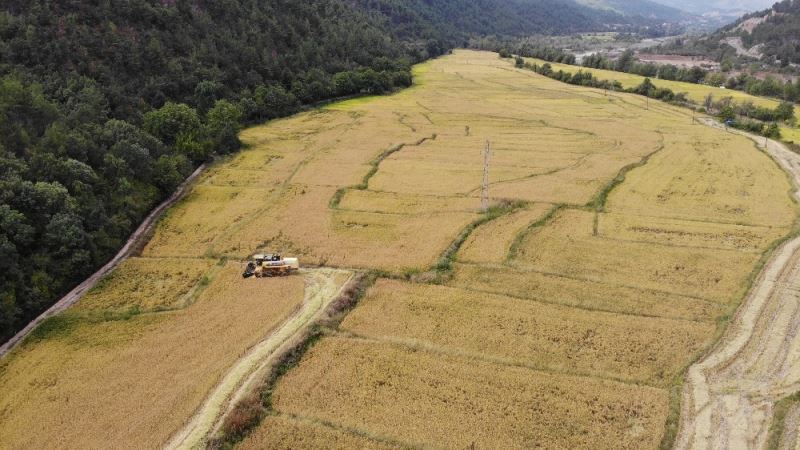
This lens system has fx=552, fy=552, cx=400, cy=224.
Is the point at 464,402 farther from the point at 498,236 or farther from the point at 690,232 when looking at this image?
the point at 690,232

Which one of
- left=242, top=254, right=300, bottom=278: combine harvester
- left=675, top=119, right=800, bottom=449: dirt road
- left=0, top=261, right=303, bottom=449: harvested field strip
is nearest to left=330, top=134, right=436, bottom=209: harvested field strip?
left=242, top=254, right=300, bottom=278: combine harvester

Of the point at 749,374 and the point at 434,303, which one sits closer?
the point at 749,374

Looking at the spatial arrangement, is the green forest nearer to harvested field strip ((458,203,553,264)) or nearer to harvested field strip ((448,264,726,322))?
harvested field strip ((458,203,553,264))

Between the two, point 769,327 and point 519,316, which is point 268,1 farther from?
point 769,327

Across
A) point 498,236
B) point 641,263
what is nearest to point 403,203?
point 498,236

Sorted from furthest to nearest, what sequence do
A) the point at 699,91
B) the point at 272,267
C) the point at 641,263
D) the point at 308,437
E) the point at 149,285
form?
1. the point at 699,91
2. the point at 641,263
3. the point at 149,285
4. the point at 272,267
5. the point at 308,437

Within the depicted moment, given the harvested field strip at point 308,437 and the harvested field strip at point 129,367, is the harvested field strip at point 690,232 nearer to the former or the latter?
the harvested field strip at point 129,367

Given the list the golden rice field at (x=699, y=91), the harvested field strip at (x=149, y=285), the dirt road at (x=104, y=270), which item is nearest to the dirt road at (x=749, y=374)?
the harvested field strip at (x=149, y=285)
